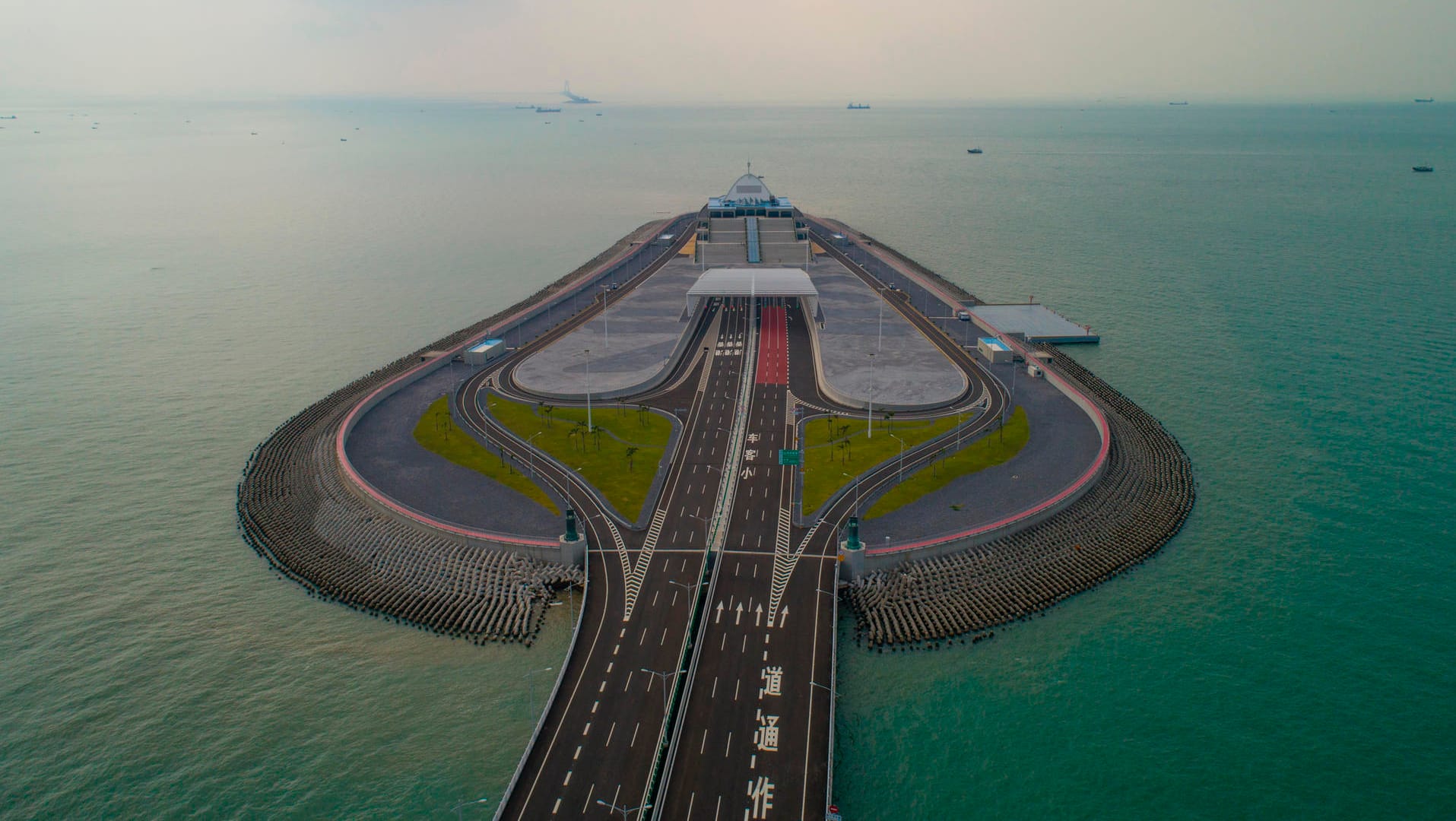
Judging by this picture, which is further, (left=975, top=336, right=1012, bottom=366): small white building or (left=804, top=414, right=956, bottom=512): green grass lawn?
(left=975, top=336, right=1012, bottom=366): small white building

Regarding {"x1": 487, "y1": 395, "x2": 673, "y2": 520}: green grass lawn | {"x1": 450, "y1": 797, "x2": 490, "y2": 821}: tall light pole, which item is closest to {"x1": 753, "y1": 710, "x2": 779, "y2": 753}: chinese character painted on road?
{"x1": 450, "y1": 797, "x2": 490, "y2": 821}: tall light pole

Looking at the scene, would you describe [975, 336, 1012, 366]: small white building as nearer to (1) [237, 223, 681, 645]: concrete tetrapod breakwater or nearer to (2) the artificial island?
(2) the artificial island

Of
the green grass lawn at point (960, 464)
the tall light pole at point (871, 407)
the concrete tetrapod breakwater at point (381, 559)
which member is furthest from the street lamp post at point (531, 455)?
the tall light pole at point (871, 407)

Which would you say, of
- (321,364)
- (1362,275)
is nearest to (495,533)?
(321,364)

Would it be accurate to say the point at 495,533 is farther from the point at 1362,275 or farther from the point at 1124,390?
the point at 1362,275

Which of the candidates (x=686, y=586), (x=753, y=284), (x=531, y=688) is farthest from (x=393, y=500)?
(x=753, y=284)

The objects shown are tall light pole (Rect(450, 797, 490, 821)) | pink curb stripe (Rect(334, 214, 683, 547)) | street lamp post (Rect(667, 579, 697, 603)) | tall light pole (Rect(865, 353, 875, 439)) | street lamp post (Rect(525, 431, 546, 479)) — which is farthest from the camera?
tall light pole (Rect(865, 353, 875, 439))
